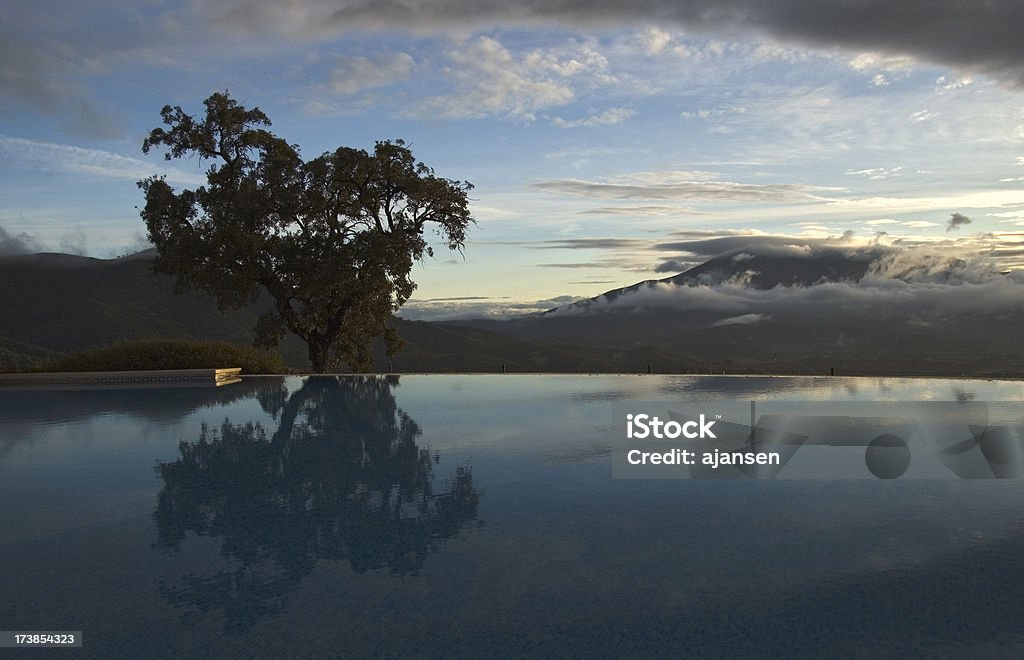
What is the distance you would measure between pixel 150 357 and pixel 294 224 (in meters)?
7.76

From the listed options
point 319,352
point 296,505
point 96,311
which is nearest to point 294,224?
point 319,352

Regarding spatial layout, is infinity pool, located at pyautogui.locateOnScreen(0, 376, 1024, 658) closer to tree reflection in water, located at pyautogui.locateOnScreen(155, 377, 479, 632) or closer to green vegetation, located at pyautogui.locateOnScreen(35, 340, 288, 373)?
tree reflection in water, located at pyautogui.locateOnScreen(155, 377, 479, 632)

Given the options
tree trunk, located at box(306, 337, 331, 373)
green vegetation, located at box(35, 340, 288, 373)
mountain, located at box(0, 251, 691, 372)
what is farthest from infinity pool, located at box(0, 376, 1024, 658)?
mountain, located at box(0, 251, 691, 372)

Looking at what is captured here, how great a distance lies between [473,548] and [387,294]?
2304 cm

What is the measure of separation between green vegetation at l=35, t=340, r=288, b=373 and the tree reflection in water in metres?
12.2

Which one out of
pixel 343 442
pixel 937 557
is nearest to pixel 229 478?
pixel 343 442

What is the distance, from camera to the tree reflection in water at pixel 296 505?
24.9ft

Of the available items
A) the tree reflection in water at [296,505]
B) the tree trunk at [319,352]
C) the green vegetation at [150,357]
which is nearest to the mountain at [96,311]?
the green vegetation at [150,357]

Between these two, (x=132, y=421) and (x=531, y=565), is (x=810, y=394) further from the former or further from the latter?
(x=132, y=421)

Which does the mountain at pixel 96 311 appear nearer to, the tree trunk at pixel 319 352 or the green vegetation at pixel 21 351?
the green vegetation at pixel 21 351

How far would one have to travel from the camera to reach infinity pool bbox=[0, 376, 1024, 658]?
625 cm

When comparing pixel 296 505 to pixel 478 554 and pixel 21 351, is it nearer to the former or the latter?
pixel 478 554

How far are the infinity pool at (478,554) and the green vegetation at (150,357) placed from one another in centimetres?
1292

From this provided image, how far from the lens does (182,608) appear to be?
6.81 metres
